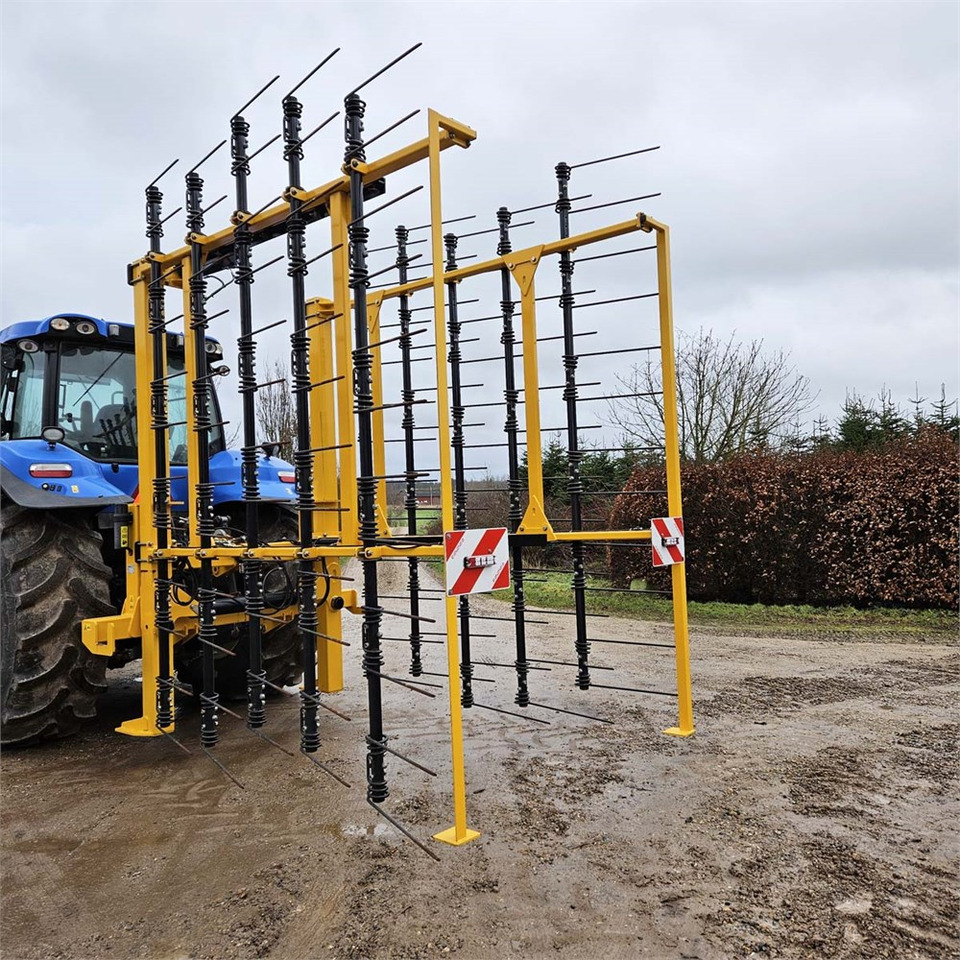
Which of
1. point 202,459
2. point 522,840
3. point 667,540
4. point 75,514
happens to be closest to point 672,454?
point 667,540

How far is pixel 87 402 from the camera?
4852 mm

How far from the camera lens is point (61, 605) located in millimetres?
3957

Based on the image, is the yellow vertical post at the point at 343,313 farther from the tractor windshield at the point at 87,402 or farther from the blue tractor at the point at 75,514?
the tractor windshield at the point at 87,402

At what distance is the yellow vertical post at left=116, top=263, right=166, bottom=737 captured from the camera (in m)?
4.02

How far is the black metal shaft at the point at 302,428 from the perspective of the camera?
3.22 meters

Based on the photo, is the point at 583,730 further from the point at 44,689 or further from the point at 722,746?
the point at 44,689

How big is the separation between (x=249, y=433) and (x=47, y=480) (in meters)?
1.37

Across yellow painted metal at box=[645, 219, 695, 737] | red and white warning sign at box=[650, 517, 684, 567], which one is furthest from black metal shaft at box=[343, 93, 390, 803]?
yellow painted metal at box=[645, 219, 695, 737]

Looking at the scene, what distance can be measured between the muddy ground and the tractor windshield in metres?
1.70

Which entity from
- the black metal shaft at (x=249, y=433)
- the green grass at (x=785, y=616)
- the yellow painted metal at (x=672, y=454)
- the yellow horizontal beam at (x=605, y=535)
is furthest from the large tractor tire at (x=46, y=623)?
the green grass at (x=785, y=616)

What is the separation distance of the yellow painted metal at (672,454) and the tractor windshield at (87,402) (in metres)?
2.75

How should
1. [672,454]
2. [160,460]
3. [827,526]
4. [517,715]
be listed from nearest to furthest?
[672,454]
[160,460]
[517,715]
[827,526]

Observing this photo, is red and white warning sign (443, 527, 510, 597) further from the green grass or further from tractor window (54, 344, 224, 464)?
the green grass

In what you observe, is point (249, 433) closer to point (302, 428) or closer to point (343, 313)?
point (302, 428)
